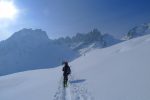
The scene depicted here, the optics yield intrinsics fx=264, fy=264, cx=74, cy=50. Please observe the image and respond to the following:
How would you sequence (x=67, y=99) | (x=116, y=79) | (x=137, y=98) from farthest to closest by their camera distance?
(x=116, y=79) → (x=67, y=99) → (x=137, y=98)

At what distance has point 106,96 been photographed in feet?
45.6

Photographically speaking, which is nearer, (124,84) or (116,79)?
(124,84)

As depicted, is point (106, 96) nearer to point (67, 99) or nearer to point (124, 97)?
point (124, 97)

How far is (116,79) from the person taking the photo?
56.4ft

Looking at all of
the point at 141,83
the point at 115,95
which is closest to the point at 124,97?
the point at 115,95

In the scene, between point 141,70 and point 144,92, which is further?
point 141,70

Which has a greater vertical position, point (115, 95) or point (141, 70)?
point (141, 70)

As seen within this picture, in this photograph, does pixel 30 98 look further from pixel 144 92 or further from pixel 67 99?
pixel 144 92

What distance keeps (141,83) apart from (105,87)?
2455 millimetres

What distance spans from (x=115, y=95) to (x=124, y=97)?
2.53 ft

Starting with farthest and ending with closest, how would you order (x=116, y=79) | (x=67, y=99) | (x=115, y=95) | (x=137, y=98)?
(x=116, y=79), (x=67, y=99), (x=115, y=95), (x=137, y=98)

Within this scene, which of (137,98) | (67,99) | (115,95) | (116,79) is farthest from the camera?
(116,79)

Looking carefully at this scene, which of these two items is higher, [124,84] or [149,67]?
[149,67]

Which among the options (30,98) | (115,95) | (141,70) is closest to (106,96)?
(115,95)
